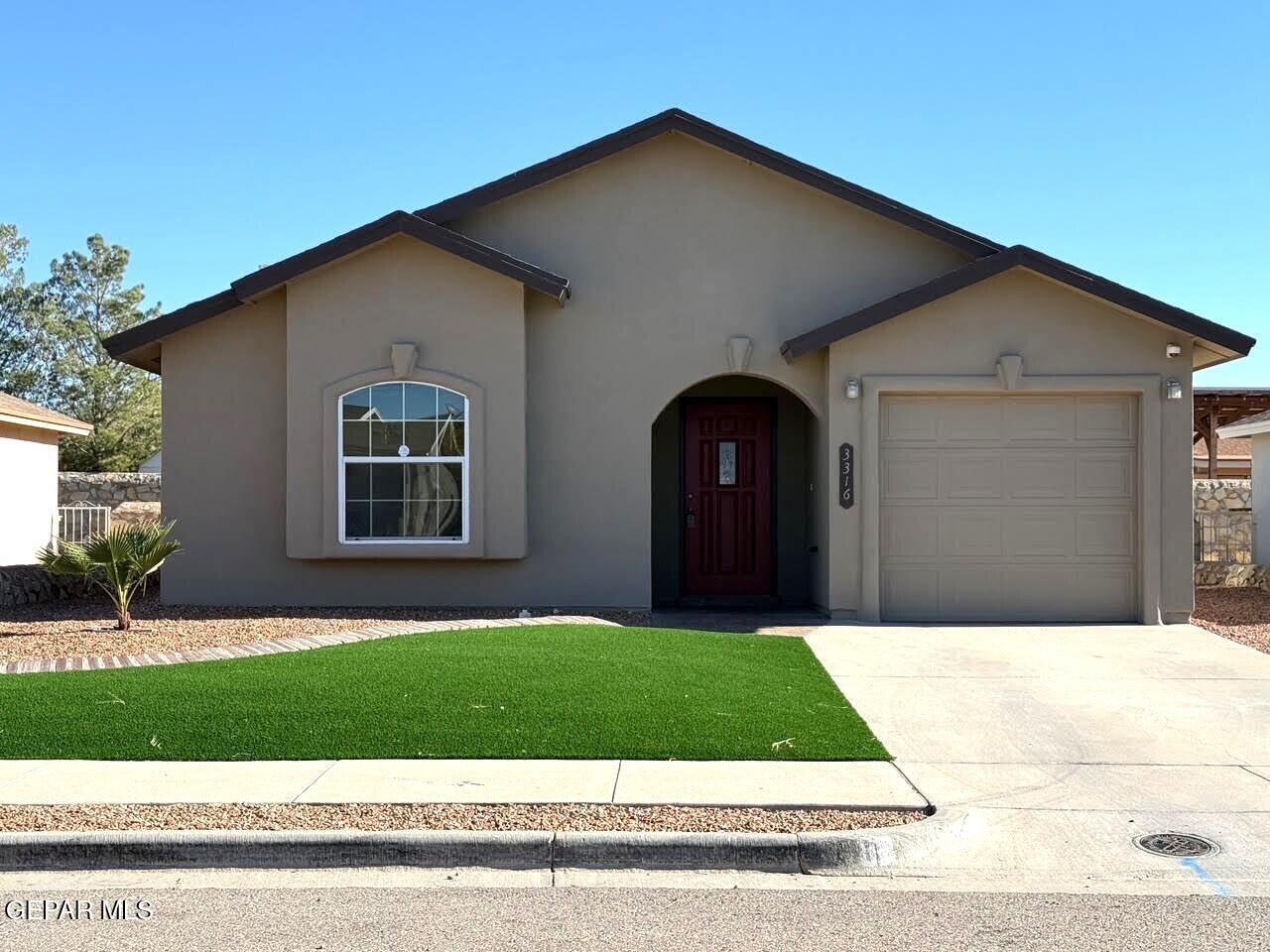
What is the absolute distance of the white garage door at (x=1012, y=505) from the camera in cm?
1281

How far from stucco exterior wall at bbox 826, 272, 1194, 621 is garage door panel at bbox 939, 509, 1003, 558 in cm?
101

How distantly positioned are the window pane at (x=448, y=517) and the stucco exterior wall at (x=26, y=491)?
30.8 feet

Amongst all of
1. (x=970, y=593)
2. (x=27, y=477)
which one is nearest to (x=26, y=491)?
(x=27, y=477)

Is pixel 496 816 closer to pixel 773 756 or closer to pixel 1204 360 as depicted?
pixel 773 756

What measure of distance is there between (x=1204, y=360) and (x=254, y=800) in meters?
11.3

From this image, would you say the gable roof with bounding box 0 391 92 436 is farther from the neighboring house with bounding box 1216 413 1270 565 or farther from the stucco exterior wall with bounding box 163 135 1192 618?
the neighboring house with bounding box 1216 413 1270 565

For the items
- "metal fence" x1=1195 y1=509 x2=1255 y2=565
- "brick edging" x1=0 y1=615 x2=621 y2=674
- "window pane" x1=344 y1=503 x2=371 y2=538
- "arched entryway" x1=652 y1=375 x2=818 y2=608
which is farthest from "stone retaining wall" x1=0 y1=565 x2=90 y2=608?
"metal fence" x1=1195 y1=509 x2=1255 y2=565

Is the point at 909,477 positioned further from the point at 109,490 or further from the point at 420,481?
the point at 109,490

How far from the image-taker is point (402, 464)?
501 inches

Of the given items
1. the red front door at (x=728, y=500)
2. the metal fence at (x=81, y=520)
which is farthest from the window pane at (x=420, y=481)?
the metal fence at (x=81, y=520)

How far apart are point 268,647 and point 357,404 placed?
3.33 meters

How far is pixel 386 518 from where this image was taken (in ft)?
42.0

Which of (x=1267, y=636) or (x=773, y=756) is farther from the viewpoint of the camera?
(x=1267, y=636)

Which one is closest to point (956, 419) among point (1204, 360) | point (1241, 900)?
point (1204, 360)
